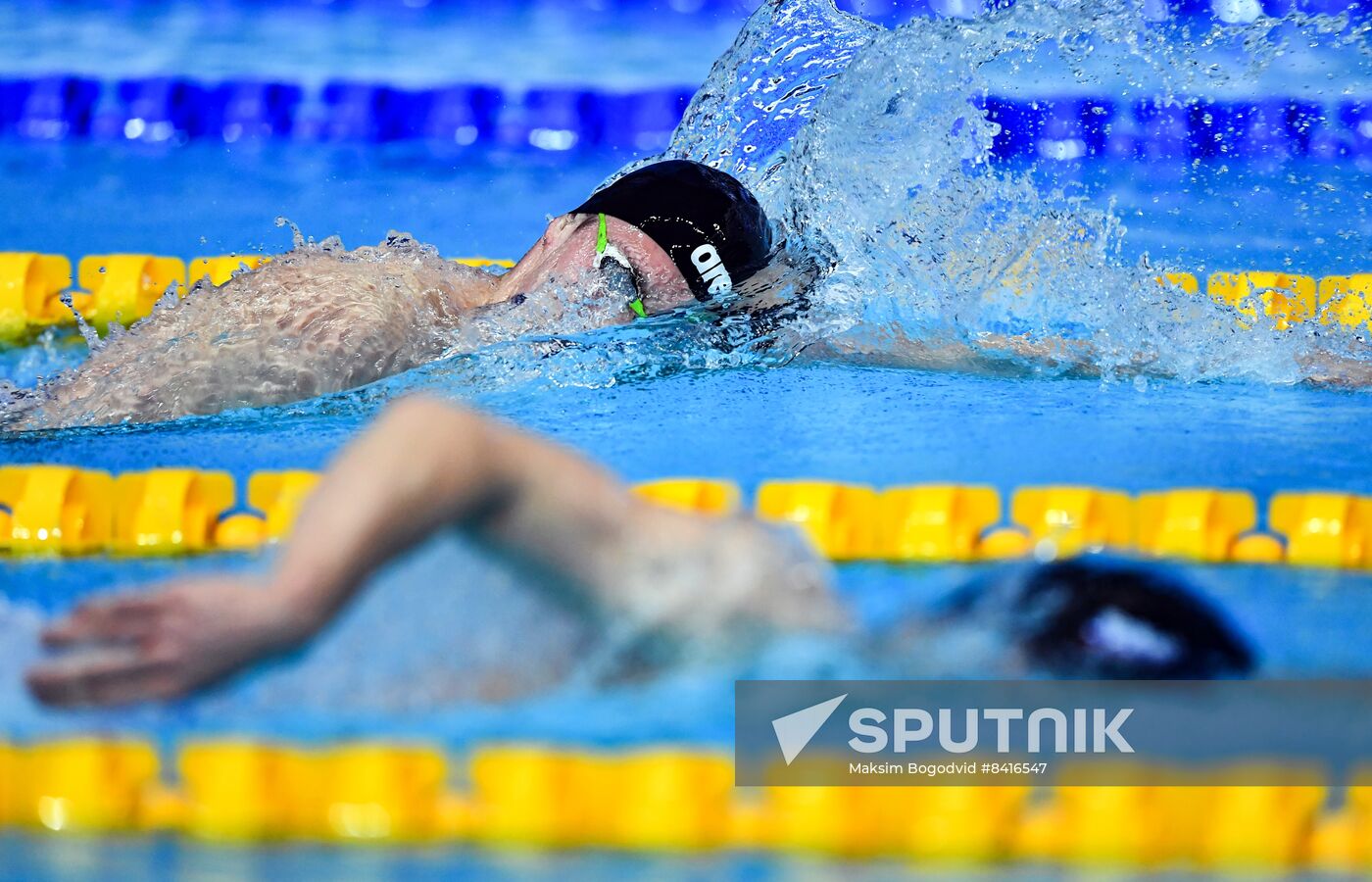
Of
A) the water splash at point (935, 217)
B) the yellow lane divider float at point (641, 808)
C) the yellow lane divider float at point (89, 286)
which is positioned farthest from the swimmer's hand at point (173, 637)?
the yellow lane divider float at point (89, 286)

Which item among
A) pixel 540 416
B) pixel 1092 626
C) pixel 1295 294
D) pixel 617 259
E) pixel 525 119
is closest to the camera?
pixel 1092 626

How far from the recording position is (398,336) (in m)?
2.67

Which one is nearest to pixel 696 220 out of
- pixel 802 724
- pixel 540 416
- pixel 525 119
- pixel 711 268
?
pixel 711 268

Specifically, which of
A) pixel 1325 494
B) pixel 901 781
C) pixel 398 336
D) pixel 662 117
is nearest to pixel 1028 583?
pixel 901 781

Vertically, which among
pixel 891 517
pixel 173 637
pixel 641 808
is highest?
pixel 173 637

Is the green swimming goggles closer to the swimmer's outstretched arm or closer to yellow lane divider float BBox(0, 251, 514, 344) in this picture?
yellow lane divider float BBox(0, 251, 514, 344)

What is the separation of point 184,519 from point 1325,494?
69.5 inches

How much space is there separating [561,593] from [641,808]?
24 centimetres

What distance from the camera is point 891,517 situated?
2221 mm

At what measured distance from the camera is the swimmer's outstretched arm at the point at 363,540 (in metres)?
1.14

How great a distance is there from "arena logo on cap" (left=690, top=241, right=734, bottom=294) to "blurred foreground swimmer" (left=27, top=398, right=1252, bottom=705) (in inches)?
53.8

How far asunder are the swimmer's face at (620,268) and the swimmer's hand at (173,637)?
1.68 m

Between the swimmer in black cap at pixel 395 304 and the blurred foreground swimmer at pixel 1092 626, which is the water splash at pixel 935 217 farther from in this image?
the blurred foreground swimmer at pixel 1092 626

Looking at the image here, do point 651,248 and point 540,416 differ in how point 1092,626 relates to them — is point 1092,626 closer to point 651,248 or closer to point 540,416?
point 540,416
